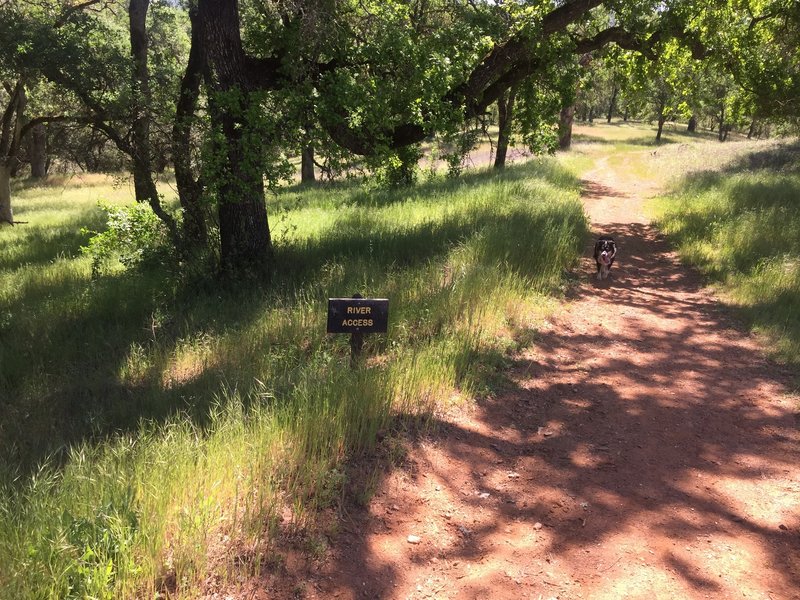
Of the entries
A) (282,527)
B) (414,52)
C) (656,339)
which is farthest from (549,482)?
(414,52)

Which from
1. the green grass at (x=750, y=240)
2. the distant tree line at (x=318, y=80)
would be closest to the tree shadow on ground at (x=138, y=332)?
the distant tree line at (x=318, y=80)

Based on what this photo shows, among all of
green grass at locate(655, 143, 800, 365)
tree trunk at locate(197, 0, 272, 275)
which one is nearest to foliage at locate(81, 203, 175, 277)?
tree trunk at locate(197, 0, 272, 275)

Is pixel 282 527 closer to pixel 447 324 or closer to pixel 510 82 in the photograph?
pixel 447 324

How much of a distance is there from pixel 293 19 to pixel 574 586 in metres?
8.27

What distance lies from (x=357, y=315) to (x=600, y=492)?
2.31 metres

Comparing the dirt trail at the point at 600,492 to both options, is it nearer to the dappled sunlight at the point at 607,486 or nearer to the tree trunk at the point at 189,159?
the dappled sunlight at the point at 607,486

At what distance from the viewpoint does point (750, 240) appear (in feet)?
32.2

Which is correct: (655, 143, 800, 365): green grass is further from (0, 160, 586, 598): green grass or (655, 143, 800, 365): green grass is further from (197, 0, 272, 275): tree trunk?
(197, 0, 272, 275): tree trunk

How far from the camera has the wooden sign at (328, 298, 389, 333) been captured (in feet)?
15.1

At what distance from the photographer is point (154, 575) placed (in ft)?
8.45

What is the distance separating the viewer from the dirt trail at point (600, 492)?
2965mm

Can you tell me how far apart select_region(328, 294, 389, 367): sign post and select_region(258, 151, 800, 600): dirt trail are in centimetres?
106

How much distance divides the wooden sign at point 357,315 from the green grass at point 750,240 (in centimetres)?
446

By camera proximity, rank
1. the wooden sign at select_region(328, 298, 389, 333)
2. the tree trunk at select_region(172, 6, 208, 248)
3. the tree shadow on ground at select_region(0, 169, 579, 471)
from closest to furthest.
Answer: the wooden sign at select_region(328, 298, 389, 333) < the tree shadow on ground at select_region(0, 169, 579, 471) < the tree trunk at select_region(172, 6, 208, 248)
